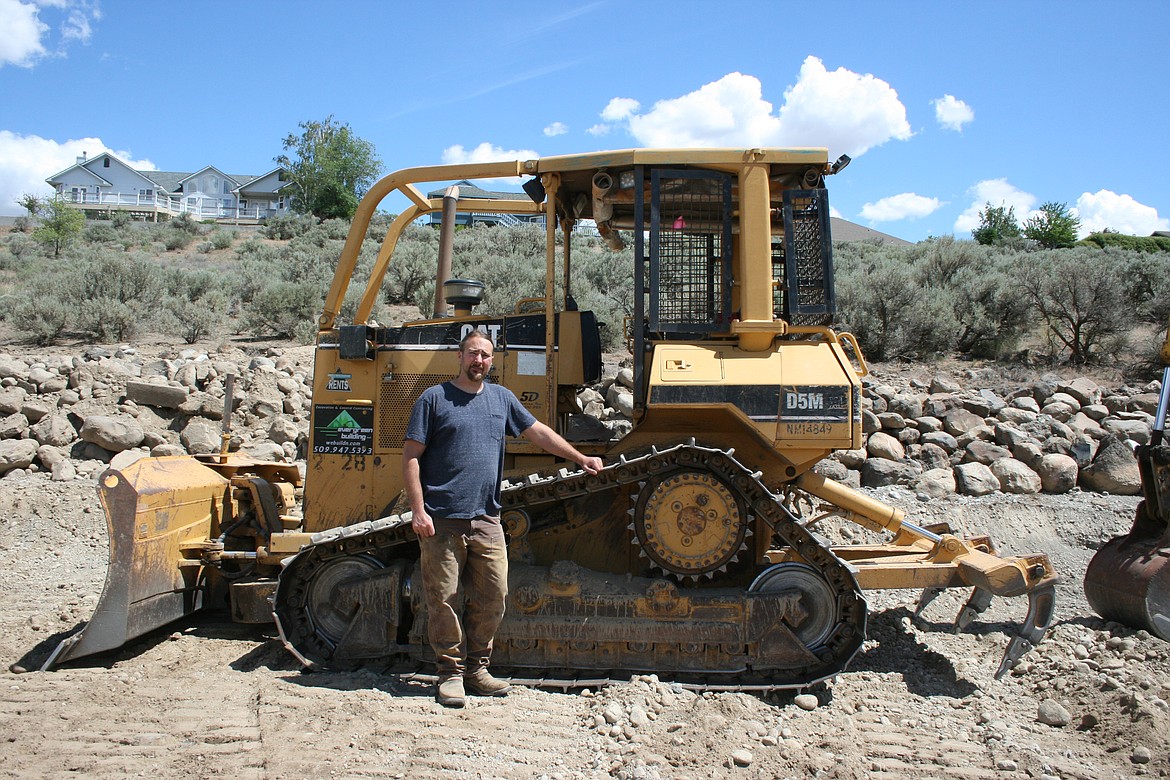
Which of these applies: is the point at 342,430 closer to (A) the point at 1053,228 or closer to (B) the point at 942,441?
(B) the point at 942,441

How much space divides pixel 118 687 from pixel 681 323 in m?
3.92

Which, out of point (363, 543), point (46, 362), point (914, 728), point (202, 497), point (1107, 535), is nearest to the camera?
point (914, 728)

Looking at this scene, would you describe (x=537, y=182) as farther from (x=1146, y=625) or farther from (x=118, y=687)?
(x=1146, y=625)

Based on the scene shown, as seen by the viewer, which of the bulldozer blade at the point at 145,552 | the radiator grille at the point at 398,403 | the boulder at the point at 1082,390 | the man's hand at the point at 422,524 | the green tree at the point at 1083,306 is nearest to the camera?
the man's hand at the point at 422,524

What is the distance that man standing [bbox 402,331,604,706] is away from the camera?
14.6 feet

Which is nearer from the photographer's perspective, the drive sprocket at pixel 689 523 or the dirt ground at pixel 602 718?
the dirt ground at pixel 602 718

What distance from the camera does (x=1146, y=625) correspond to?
5152mm

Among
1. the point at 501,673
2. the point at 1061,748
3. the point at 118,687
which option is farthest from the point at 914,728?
the point at 118,687

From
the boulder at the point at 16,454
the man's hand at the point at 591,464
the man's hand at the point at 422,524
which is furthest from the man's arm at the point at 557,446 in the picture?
the boulder at the point at 16,454

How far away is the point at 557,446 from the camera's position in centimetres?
462

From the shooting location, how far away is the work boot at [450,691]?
436 centimetres

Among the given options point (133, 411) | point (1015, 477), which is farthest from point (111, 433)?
point (1015, 477)

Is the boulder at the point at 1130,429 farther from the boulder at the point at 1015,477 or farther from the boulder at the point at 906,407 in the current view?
the boulder at the point at 906,407

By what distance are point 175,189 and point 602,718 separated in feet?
239
